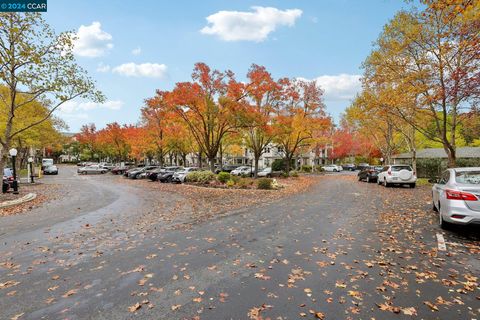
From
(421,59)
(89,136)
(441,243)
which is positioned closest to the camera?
(441,243)

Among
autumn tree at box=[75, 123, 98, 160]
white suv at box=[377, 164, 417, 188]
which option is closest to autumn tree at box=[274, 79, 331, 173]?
white suv at box=[377, 164, 417, 188]

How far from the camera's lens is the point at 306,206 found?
440 inches

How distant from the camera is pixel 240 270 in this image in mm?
4625

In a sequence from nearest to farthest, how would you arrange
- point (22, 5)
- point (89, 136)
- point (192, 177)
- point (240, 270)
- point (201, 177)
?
point (240, 270) < point (22, 5) < point (201, 177) < point (192, 177) < point (89, 136)

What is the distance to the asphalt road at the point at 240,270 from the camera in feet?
11.2

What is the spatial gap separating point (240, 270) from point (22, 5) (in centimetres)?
1451

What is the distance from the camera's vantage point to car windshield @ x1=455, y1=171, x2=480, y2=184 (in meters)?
6.56

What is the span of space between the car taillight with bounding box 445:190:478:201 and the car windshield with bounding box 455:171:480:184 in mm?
550

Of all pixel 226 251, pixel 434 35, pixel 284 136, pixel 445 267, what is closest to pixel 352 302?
pixel 445 267

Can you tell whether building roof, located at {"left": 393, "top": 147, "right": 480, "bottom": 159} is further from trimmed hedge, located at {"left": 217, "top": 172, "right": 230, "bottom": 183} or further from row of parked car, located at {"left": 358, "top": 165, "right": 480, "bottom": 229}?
row of parked car, located at {"left": 358, "top": 165, "right": 480, "bottom": 229}

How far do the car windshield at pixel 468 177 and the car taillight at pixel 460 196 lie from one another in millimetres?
550

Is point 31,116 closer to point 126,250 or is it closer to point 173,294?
point 126,250

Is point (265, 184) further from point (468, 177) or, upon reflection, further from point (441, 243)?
point (441, 243)

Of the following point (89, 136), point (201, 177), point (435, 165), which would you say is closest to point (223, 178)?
point (201, 177)
